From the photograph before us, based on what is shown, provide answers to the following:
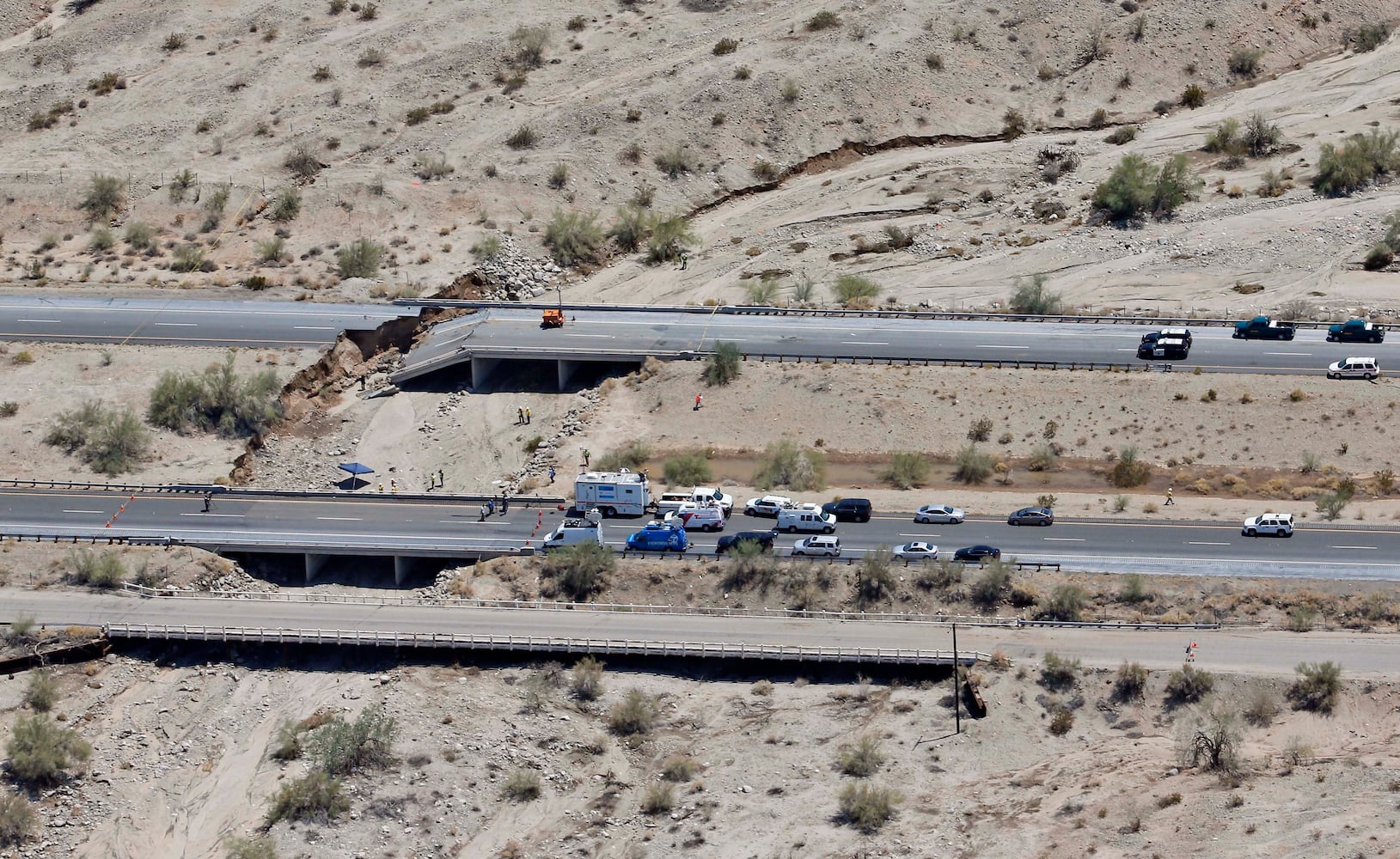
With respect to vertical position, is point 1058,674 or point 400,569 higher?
point 400,569

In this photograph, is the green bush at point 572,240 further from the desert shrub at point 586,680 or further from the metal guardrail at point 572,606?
the desert shrub at point 586,680

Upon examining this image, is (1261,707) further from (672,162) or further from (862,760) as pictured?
(672,162)

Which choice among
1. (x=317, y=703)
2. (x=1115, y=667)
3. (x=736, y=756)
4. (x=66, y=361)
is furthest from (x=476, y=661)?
(x=66, y=361)

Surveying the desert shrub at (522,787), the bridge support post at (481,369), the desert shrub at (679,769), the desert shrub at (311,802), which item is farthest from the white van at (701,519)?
the bridge support post at (481,369)

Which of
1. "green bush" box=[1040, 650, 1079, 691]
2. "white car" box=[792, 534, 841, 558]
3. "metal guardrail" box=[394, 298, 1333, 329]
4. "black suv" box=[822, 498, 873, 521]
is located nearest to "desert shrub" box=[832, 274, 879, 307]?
"metal guardrail" box=[394, 298, 1333, 329]

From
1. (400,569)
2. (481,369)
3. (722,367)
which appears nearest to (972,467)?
(722,367)

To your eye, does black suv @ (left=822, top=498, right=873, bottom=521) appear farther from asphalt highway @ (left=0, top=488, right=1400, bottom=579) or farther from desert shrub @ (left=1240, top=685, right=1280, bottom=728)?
desert shrub @ (left=1240, top=685, right=1280, bottom=728)
